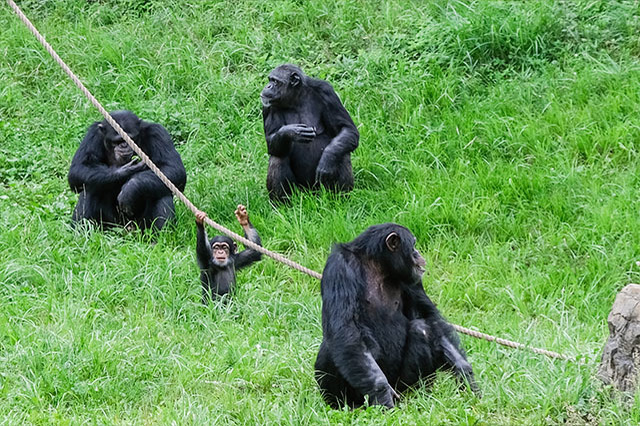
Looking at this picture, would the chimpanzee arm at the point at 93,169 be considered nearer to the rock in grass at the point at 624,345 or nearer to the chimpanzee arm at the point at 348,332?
the chimpanzee arm at the point at 348,332

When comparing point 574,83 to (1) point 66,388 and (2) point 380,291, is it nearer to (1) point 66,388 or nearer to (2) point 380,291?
(2) point 380,291

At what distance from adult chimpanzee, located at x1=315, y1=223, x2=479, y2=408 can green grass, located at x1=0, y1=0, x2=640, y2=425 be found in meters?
0.17

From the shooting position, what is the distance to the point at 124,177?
901 cm

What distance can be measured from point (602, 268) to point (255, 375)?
294cm

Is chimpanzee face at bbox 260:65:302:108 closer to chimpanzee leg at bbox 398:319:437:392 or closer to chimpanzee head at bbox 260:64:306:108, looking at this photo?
chimpanzee head at bbox 260:64:306:108

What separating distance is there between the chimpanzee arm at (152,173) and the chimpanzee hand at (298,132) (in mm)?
946

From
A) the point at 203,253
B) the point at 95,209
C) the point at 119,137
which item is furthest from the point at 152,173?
the point at 203,253

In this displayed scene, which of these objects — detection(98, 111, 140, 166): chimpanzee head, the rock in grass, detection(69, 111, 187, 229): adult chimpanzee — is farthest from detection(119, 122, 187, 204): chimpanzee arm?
the rock in grass

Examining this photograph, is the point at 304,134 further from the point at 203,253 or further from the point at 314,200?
the point at 203,253

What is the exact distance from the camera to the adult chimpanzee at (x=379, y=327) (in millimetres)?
5629

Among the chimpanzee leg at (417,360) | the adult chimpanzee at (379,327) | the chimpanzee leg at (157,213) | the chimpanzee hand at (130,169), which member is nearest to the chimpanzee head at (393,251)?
the adult chimpanzee at (379,327)

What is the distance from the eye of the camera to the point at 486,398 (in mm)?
5371

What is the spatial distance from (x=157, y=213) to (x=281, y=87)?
160cm

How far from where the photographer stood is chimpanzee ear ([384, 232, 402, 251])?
5.97m
